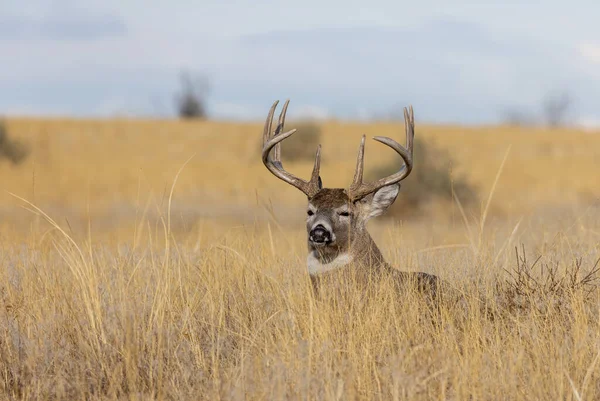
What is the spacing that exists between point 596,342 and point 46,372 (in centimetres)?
283

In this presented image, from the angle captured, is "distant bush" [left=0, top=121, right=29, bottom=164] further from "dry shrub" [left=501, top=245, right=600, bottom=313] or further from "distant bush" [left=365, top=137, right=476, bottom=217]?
"dry shrub" [left=501, top=245, right=600, bottom=313]

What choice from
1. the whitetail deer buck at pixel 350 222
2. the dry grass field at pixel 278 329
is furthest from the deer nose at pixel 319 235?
the dry grass field at pixel 278 329

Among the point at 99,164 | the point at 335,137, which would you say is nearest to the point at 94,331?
the point at 99,164

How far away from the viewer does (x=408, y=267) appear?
6.47 meters

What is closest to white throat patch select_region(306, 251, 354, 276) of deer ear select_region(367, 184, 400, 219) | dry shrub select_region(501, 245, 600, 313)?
deer ear select_region(367, 184, 400, 219)

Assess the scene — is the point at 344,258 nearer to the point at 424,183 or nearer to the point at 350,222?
the point at 350,222

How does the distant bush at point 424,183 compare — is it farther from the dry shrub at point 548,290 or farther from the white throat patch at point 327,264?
the dry shrub at point 548,290

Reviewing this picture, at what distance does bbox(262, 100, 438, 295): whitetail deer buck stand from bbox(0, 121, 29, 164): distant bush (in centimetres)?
2298

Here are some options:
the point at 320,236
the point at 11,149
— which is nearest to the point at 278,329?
the point at 320,236

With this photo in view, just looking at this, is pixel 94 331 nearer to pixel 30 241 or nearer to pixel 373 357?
pixel 373 357

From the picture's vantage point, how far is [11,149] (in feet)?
92.1

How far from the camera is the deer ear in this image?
6.18 metres

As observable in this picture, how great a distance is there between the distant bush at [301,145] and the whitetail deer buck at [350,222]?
75.9ft

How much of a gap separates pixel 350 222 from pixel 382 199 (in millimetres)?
425
